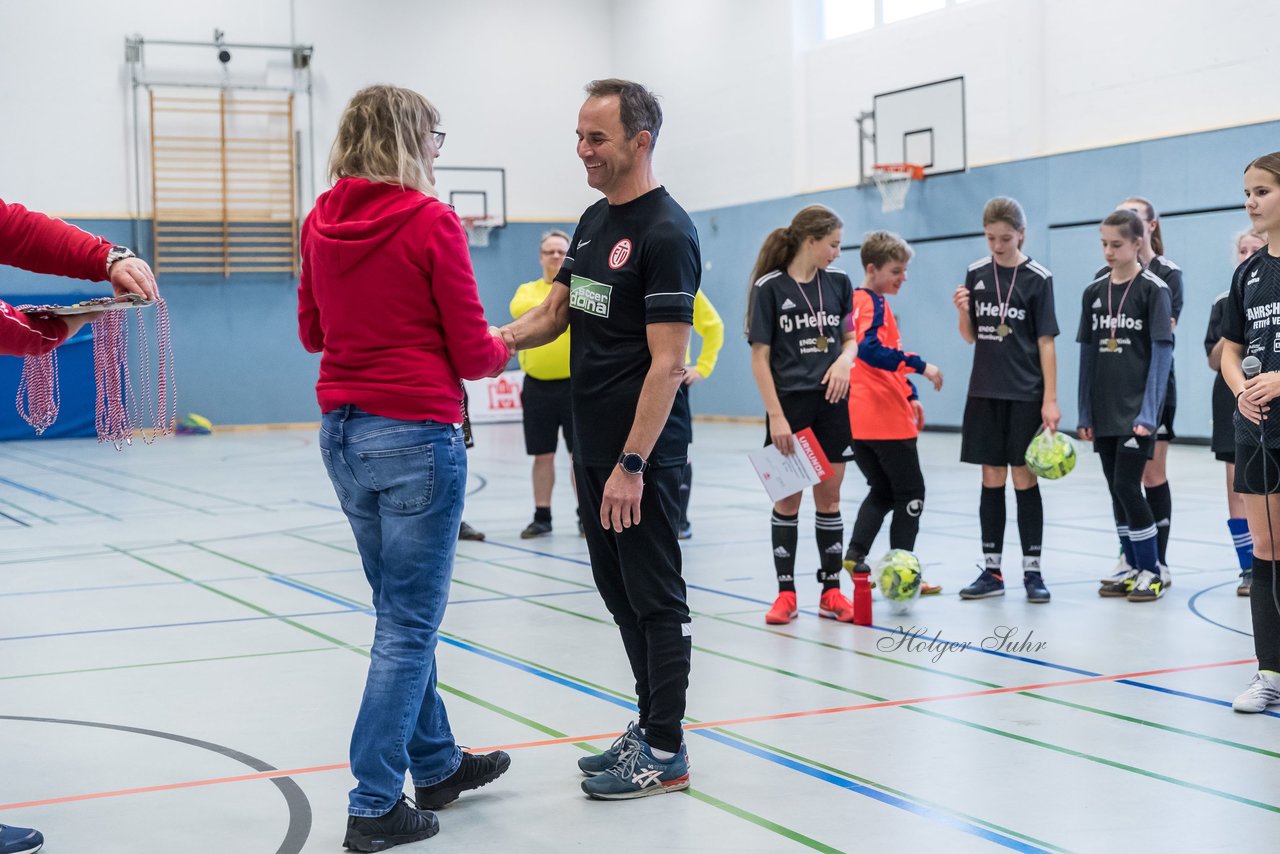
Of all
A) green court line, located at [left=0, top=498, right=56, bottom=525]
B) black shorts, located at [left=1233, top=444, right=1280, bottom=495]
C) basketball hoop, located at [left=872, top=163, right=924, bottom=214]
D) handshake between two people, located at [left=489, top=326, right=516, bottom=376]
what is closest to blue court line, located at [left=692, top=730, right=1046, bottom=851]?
handshake between two people, located at [left=489, top=326, right=516, bottom=376]

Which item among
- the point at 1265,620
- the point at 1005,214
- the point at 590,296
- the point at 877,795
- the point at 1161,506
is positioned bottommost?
the point at 877,795

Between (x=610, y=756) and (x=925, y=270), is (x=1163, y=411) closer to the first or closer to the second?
(x=610, y=756)

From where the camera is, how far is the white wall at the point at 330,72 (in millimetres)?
18125

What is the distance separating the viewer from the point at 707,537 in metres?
8.12

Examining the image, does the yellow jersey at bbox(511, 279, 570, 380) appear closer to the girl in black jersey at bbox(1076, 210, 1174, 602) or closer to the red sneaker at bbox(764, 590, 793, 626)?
the red sneaker at bbox(764, 590, 793, 626)

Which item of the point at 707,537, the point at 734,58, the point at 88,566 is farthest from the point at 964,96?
the point at 88,566

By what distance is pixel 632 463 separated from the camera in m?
3.21

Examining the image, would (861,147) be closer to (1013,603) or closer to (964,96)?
(964,96)

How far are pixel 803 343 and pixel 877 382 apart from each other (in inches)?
26.9

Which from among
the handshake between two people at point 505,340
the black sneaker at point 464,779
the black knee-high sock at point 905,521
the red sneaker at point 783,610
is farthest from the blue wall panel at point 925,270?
the black sneaker at point 464,779

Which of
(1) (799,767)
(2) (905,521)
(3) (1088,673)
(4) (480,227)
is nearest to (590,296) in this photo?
(1) (799,767)

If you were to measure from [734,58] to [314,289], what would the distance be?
1770 cm

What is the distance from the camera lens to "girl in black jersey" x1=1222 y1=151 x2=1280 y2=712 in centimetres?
397

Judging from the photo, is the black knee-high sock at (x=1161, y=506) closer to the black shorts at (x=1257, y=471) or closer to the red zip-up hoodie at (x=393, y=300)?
the black shorts at (x=1257, y=471)
